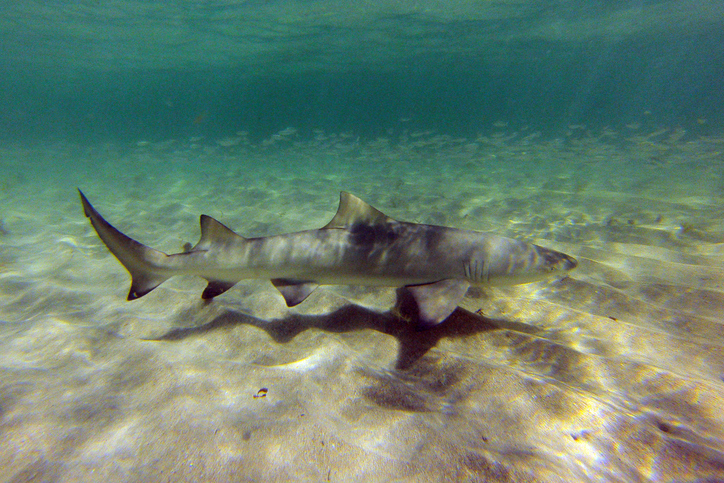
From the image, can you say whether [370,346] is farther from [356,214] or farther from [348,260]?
[356,214]

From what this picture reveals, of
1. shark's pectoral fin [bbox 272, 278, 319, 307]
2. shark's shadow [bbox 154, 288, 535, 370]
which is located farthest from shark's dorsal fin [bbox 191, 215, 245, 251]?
shark's shadow [bbox 154, 288, 535, 370]

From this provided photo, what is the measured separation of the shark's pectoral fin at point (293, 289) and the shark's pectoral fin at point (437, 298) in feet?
3.55

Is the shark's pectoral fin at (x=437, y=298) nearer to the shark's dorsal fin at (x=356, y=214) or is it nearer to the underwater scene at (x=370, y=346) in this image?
the underwater scene at (x=370, y=346)

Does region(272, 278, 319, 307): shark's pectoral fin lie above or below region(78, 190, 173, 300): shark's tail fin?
below

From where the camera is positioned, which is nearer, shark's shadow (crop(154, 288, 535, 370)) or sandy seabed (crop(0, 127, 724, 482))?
sandy seabed (crop(0, 127, 724, 482))

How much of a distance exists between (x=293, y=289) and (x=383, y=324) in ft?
3.49

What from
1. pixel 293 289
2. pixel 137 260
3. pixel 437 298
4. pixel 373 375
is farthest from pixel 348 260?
pixel 137 260

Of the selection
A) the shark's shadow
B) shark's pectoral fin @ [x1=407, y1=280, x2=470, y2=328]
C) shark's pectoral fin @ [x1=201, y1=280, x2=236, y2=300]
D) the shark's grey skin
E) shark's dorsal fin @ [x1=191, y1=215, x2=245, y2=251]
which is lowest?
the shark's shadow

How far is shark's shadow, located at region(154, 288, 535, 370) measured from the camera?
10.7 feet

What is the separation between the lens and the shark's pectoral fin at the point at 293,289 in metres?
3.32

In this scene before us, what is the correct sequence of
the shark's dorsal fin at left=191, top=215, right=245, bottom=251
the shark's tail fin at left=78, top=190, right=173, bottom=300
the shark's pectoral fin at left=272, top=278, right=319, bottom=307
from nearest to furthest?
the shark's tail fin at left=78, top=190, right=173, bottom=300
the shark's pectoral fin at left=272, top=278, right=319, bottom=307
the shark's dorsal fin at left=191, top=215, right=245, bottom=251

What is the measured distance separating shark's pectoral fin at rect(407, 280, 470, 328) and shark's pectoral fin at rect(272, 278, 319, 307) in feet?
3.55

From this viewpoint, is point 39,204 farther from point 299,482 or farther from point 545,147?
point 545,147

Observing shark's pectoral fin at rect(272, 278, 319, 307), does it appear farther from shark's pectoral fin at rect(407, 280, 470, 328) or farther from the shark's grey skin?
shark's pectoral fin at rect(407, 280, 470, 328)
